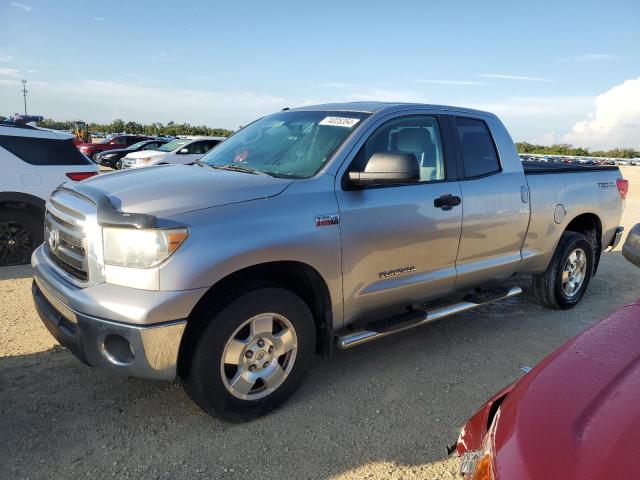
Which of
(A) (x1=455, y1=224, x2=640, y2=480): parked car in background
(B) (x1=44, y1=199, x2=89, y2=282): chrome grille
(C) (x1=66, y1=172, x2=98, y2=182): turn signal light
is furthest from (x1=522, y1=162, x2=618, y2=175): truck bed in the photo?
(C) (x1=66, y1=172, x2=98, y2=182): turn signal light

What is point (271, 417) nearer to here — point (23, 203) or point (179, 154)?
point (23, 203)

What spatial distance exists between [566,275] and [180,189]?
406cm

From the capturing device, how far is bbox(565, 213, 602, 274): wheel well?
17.1 feet

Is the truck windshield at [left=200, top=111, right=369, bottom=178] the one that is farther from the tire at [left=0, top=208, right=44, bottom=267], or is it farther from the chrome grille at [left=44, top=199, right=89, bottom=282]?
the tire at [left=0, top=208, right=44, bottom=267]

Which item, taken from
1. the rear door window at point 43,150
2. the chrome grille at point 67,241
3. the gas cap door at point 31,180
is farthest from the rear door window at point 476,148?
the gas cap door at point 31,180

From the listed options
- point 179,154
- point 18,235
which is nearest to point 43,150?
point 18,235

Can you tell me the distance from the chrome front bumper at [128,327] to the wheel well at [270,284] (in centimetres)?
12

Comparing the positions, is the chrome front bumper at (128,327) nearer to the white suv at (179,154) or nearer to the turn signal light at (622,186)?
the turn signal light at (622,186)

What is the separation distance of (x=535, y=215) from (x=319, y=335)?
2373 millimetres

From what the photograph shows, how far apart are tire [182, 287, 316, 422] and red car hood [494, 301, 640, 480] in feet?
4.77

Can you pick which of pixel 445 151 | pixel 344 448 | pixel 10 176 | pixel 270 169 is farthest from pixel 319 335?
→ pixel 10 176

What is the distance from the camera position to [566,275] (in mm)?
5145

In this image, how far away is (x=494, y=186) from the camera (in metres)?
4.08

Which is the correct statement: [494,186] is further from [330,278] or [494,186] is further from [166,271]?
[166,271]
